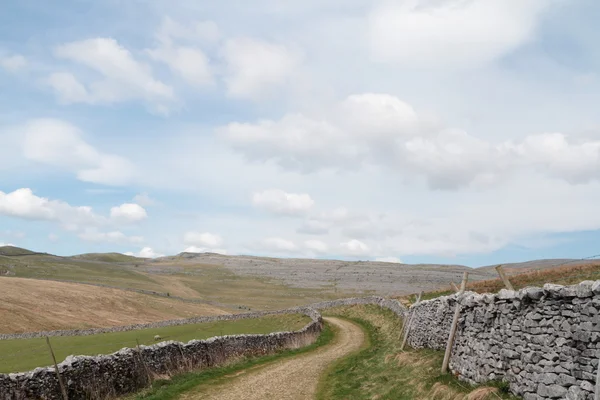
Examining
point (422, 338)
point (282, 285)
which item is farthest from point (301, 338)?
point (282, 285)

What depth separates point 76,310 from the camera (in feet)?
247

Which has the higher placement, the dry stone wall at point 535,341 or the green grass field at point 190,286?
Answer: the dry stone wall at point 535,341

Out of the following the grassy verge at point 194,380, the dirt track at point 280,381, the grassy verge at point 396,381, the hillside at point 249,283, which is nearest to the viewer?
the grassy verge at point 396,381

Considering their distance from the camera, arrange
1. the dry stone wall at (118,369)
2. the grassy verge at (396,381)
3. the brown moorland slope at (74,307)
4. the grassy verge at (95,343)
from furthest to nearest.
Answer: the brown moorland slope at (74,307) < the grassy verge at (95,343) < the dry stone wall at (118,369) < the grassy verge at (396,381)

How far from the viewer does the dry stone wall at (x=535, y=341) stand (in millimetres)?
9844

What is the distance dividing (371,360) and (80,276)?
125035mm

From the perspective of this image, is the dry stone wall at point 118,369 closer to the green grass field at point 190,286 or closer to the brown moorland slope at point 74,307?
the brown moorland slope at point 74,307

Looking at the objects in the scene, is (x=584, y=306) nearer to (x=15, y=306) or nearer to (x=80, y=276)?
(x=15, y=306)

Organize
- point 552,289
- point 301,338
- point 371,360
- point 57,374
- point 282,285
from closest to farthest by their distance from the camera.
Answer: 1. point 552,289
2. point 57,374
3. point 371,360
4. point 301,338
5. point 282,285

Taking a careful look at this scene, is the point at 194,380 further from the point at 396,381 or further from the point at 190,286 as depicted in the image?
the point at 190,286

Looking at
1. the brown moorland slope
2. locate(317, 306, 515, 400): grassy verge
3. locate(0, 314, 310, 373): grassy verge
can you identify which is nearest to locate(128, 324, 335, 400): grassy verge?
locate(317, 306, 515, 400): grassy verge

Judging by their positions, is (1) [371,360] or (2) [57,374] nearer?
(2) [57,374]

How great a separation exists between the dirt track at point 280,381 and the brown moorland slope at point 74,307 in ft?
152

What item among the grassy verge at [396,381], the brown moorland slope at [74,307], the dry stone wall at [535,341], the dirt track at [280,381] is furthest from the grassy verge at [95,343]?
the dry stone wall at [535,341]
